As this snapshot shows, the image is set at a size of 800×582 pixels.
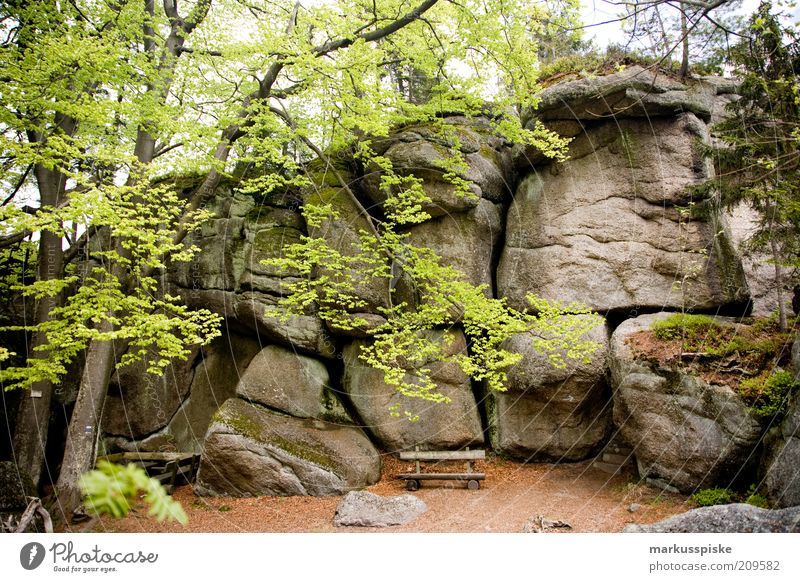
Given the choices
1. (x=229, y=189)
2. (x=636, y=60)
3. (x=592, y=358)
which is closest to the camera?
(x=592, y=358)

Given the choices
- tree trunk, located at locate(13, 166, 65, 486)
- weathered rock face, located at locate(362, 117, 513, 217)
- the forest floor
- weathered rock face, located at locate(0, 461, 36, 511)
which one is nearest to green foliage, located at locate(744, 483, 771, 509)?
the forest floor

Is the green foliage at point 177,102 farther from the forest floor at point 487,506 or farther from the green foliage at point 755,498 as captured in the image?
the green foliage at point 755,498

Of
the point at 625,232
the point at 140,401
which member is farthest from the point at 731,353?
the point at 140,401

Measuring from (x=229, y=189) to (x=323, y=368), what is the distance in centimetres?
372

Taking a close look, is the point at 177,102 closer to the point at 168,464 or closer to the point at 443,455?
the point at 168,464

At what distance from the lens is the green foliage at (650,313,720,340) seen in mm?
6625

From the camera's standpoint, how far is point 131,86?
600cm

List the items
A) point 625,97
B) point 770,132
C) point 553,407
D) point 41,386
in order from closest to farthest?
1. point 770,132
2. point 41,386
3. point 625,97
4. point 553,407

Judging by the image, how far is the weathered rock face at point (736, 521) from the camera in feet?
13.8

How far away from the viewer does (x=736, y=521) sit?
14.1 feet

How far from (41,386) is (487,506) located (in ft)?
19.3

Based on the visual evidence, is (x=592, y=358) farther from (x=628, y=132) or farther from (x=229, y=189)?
(x=229, y=189)

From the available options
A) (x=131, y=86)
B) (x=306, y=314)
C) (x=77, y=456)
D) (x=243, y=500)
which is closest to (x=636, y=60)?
(x=306, y=314)

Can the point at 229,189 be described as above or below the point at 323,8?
below
